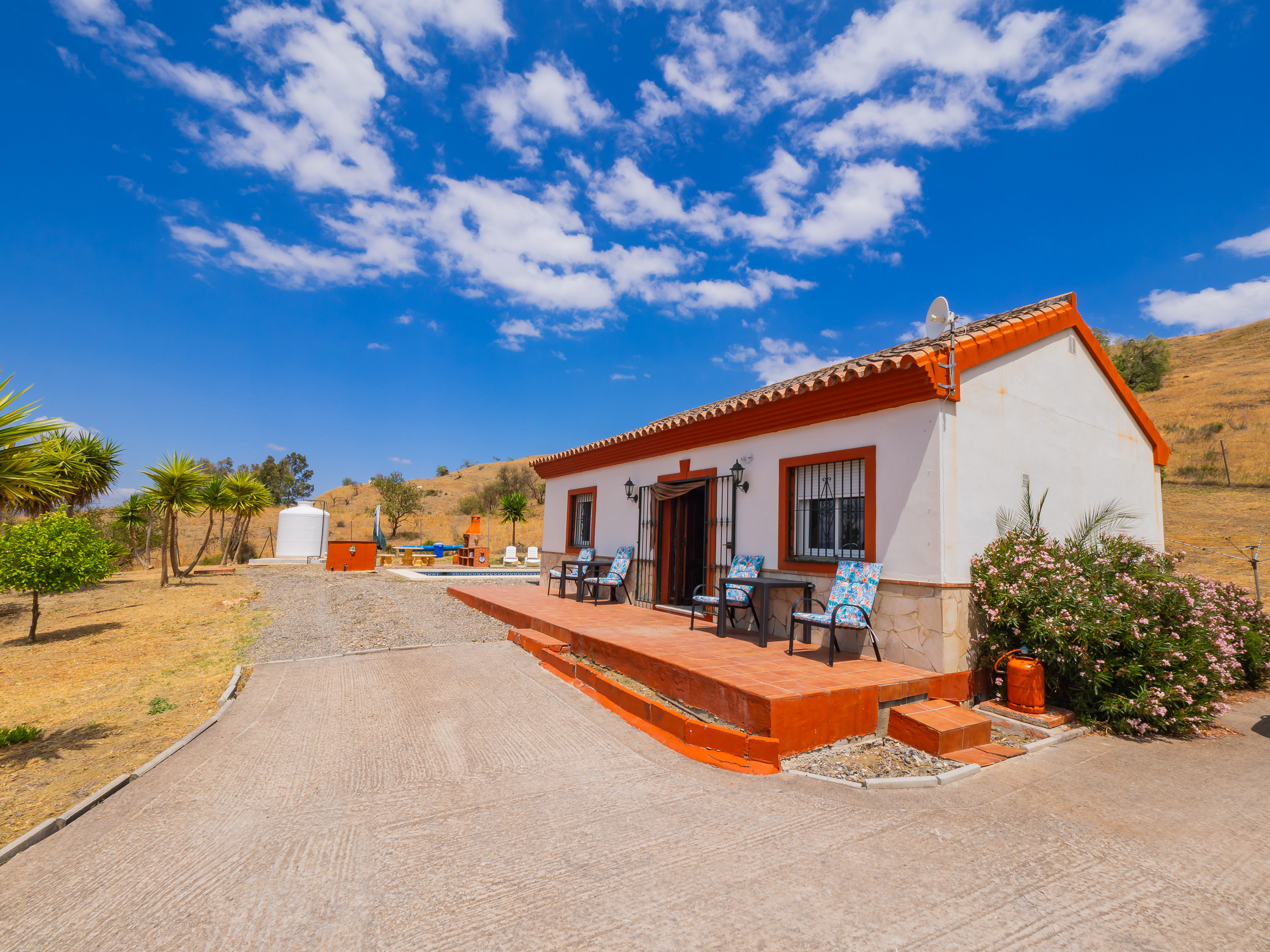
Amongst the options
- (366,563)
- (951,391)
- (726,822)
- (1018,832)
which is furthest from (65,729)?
(366,563)

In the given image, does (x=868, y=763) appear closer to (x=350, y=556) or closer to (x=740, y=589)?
(x=740, y=589)

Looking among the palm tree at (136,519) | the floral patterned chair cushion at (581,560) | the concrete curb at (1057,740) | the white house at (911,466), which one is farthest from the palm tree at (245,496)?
the concrete curb at (1057,740)

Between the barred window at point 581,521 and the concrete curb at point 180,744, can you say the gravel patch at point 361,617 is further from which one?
the barred window at point 581,521

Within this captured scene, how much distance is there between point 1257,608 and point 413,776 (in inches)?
364

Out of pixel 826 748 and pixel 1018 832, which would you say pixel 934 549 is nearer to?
pixel 826 748

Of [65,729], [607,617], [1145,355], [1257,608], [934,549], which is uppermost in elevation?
[1145,355]

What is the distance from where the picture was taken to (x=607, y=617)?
886cm

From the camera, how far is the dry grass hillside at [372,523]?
32.0 metres

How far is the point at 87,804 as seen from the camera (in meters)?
3.49

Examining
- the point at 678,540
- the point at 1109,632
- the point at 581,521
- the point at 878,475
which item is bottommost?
the point at 1109,632

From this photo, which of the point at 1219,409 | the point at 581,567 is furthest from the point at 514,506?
the point at 1219,409

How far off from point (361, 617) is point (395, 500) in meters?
27.9

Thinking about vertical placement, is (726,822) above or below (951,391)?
below

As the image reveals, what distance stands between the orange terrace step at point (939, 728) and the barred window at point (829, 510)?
6.02ft
